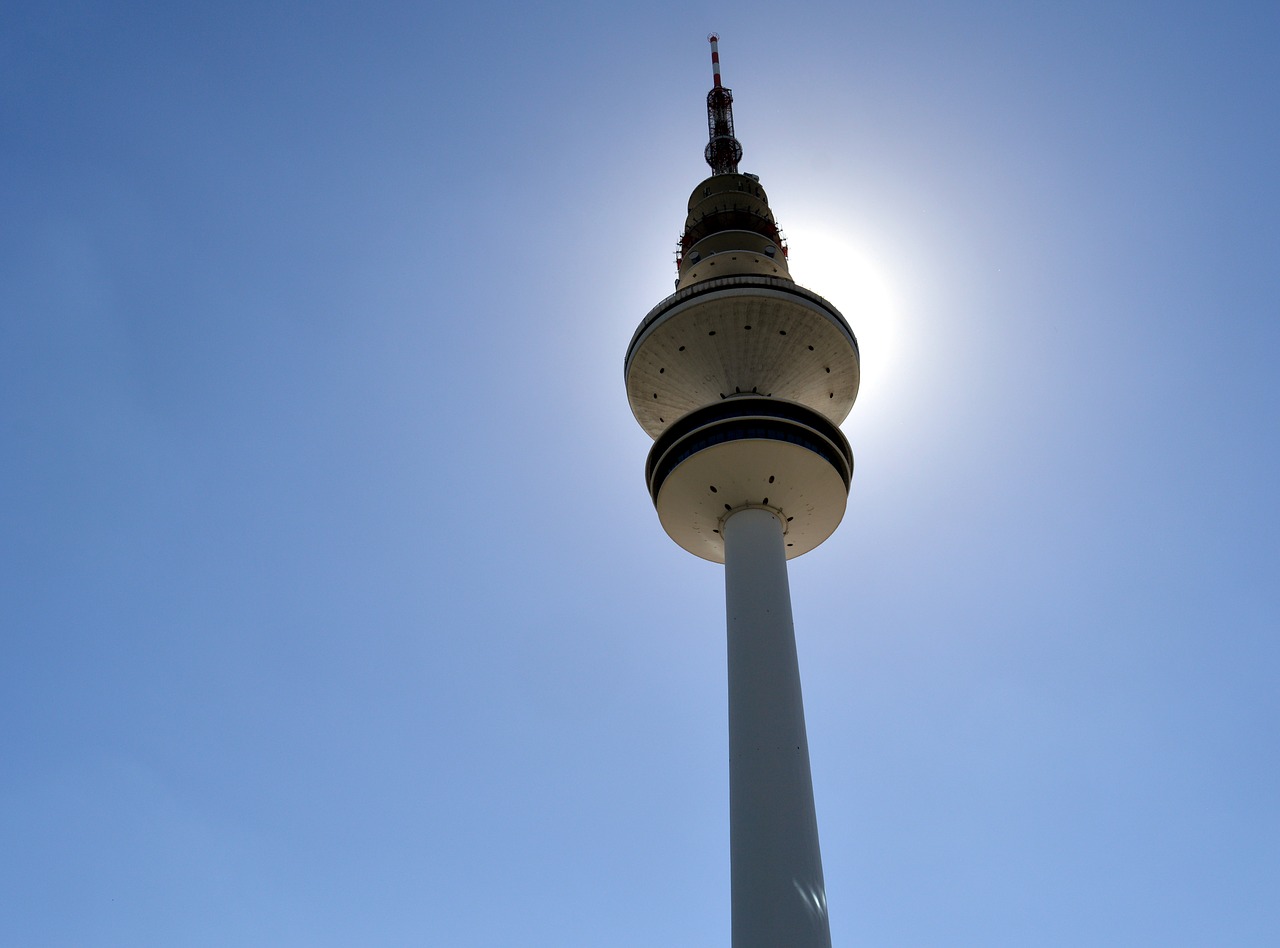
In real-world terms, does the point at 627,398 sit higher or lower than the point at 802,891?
higher

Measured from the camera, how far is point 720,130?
46750mm

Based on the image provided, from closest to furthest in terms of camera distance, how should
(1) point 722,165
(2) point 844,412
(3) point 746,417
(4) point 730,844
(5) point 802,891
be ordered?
(5) point 802,891
(4) point 730,844
(3) point 746,417
(2) point 844,412
(1) point 722,165

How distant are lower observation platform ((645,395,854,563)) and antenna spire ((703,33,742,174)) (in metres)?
16.9

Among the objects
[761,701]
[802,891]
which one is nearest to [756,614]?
[761,701]

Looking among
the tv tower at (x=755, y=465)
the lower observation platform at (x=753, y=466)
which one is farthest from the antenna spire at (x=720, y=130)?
the lower observation platform at (x=753, y=466)

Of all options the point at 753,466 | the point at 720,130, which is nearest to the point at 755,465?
the point at 753,466

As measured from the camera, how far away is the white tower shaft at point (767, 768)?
24750 millimetres

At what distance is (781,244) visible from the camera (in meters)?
41.4

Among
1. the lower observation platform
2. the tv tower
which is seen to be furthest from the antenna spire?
the lower observation platform

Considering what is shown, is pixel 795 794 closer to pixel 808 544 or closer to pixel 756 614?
pixel 756 614

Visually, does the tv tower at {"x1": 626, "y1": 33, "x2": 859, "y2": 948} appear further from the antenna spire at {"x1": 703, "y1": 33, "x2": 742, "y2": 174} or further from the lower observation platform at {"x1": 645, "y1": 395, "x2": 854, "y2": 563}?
the antenna spire at {"x1": 703, "y1": 33, "x2": 742, "y2": 174}

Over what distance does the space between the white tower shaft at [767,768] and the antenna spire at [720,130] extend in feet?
68.3

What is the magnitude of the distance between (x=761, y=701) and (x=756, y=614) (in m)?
2.80

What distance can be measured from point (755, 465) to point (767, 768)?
32.6ft
